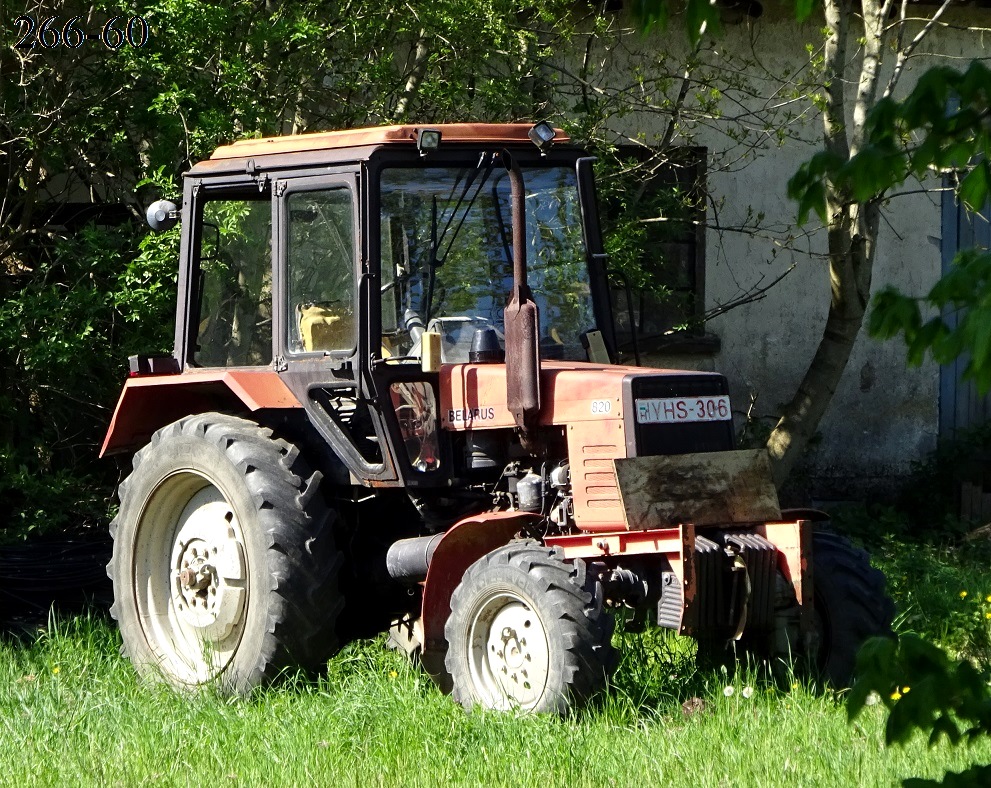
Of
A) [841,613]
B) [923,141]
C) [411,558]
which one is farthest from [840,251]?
[923,141]

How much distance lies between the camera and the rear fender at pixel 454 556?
16.9 feet

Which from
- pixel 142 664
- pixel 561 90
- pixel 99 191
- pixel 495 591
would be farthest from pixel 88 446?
pixel 495 591

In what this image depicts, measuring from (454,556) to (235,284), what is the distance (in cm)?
162

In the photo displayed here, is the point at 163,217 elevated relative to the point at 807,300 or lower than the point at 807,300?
elevated

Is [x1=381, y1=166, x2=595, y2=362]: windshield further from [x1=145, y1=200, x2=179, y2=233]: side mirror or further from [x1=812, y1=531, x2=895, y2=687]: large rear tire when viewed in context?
[x1=812, y1=531, x2=895, y2=687]: large rear tire

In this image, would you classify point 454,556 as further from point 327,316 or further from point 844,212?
point 844,212

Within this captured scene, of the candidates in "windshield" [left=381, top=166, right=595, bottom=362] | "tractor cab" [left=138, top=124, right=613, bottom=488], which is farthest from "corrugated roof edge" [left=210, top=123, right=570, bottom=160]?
"windshield" [left=381, top=166, right=595, bottom=362]

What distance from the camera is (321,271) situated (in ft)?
18.1

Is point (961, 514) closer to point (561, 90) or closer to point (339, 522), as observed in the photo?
point (561, 90)

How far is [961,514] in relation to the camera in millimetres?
10367

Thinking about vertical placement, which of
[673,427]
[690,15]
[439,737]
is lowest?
[439,737]

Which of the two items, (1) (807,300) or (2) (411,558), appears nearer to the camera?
(2) (411,558)

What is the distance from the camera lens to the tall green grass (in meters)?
4.18

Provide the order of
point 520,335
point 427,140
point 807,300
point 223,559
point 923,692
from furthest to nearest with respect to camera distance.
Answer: point 807,300 < point 223,559 < point 427,140 < point 520,335 < point 923,692
